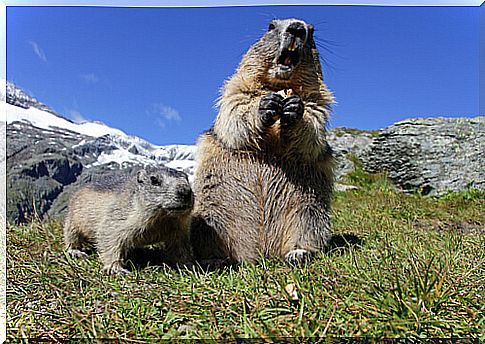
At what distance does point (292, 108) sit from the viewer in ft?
7.24

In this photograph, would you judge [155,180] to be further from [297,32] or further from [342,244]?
[342,244]

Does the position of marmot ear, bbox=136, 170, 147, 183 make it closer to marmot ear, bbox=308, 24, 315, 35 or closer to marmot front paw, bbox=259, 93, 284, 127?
marmot front paw, bbox=259, 93, 284, 127

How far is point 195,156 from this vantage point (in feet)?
8.34

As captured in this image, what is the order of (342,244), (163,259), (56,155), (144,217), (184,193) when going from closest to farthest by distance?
(184,193) < (144,217) < (163,259) < (342,244) < (56,155)

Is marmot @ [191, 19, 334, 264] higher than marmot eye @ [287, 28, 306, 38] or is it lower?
lower

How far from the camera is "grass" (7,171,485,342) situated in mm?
1442

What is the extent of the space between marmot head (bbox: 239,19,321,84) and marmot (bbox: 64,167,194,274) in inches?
24.2

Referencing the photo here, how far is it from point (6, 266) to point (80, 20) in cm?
99

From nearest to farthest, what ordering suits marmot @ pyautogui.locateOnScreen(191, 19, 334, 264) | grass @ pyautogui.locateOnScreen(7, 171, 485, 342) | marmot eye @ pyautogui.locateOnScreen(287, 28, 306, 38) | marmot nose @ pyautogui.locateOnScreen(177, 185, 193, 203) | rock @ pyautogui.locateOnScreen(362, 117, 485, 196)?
grass @ pyautogui.locateOnScreen(7, 171, 485, 342) → marmot nose @ pyautogui.locateOnScreen(177, 185, 193, 203) → marmot eye @ pyautogui.locateOnScreen(287, 28, 306, 38) → marmot @ pyautogui.locateOnScreen(191, 19, 334, 264) → rock @ pyautogui.locateOnScreen(362, 117, 485, 196)

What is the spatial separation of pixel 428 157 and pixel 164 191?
4.47 m

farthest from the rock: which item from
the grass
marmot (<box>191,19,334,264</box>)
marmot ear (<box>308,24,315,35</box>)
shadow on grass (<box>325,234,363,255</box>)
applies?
the grass

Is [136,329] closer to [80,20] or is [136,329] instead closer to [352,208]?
[80,20]

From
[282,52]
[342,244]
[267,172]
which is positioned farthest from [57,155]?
[342,244]

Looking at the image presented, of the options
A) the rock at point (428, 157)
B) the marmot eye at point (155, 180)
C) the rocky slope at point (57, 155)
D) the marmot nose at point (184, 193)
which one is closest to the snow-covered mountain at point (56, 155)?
the rocky slope at point (57, 155)
